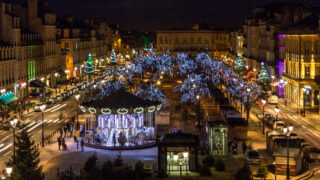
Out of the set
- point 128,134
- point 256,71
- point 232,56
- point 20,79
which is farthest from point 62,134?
point 232,56

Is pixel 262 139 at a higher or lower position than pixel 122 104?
lower

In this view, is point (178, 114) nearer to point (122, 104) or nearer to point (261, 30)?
point (122, 104)

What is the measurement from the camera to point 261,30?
112875 mm

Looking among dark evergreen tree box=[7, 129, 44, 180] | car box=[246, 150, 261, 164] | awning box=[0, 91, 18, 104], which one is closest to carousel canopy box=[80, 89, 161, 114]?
car box=[246, 150, 261, 164]

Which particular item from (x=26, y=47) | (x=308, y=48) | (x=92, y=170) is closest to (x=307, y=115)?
(x=308, y=48)

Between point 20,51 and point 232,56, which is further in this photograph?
point 232,56

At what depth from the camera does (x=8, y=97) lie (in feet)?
A: 224

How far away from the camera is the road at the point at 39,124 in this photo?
43.1 meters

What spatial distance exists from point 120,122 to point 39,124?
505 inches

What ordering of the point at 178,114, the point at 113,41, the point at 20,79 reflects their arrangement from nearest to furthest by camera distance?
the point at 178,114 → the point at 20,79 → the point at 113,41

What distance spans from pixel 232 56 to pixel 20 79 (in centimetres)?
10390

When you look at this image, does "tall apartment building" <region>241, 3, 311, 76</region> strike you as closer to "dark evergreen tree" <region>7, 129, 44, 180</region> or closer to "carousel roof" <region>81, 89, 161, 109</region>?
"carousel roof" <region>81, 89, 161, 109</region>

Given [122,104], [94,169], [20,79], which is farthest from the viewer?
[20,79]

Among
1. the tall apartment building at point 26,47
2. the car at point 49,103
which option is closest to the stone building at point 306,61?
the car at point 49,103
